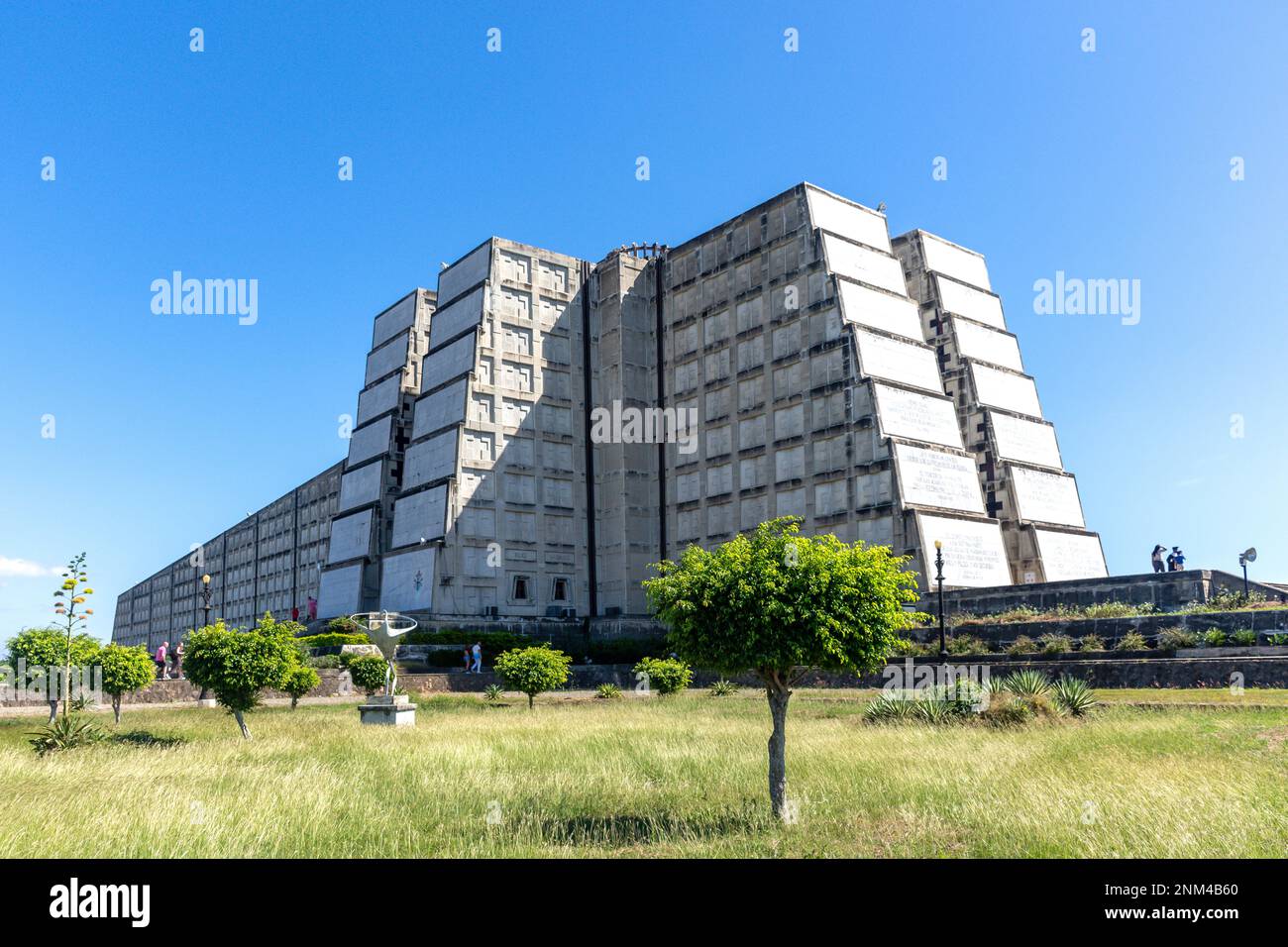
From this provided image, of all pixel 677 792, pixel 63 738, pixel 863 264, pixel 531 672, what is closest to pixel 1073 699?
pixel 677 792

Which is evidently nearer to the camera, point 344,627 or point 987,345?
point 344,627

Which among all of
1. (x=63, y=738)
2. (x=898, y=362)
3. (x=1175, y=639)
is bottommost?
(x=63, y=738)

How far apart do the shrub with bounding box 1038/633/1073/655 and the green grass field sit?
35.6 ft

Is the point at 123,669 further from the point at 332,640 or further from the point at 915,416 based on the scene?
the point at 915,416

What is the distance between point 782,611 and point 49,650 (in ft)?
83.4

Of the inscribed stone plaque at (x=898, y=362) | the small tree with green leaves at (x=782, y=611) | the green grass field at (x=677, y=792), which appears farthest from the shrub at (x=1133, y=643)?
the inscribed stone plaque at (x=898, y=362)

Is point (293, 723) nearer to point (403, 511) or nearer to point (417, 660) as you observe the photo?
point (417, 660)

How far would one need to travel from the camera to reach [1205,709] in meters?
22.3

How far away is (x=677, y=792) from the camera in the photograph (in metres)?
15.4

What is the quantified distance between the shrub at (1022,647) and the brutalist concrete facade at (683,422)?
14.2 m
